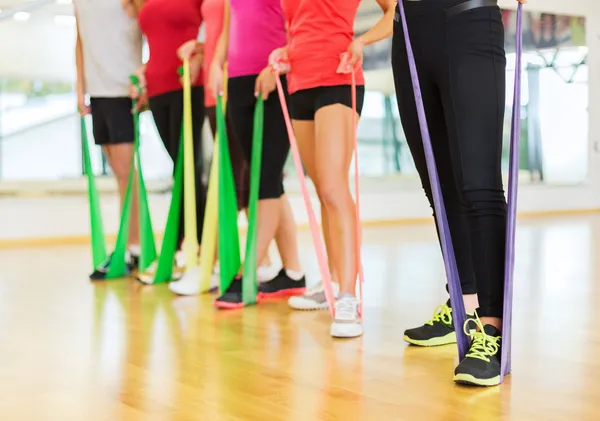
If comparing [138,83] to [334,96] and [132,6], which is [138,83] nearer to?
[132,6]

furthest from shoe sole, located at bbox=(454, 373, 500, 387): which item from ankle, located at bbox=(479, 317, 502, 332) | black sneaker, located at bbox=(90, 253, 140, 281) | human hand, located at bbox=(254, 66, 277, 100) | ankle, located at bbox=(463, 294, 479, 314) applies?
black sneaker, located at bbox=(90, 253, 140, 281)

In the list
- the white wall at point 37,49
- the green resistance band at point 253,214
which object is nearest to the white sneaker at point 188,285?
the green resistance band at point 253,214

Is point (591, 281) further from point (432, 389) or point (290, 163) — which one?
point (290, 163)

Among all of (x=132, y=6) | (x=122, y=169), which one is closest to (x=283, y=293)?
(x=122, y=169)

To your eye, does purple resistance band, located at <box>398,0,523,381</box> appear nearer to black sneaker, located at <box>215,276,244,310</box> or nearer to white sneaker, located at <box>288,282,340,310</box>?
white sneaker, located at <box>288,282,340,310</box>

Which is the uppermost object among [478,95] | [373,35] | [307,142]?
[373,35]

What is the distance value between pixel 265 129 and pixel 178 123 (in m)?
0.69

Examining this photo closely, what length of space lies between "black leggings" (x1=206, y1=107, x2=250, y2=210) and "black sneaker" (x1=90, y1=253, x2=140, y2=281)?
817 mm

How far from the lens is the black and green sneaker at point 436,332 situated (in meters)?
2.27

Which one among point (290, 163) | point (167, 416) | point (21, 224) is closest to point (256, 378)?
point (167, 416)

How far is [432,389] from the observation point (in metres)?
1.81

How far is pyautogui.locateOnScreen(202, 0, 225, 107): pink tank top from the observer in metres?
3.39

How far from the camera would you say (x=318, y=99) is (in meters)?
2.60

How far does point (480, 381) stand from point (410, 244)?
388cm
